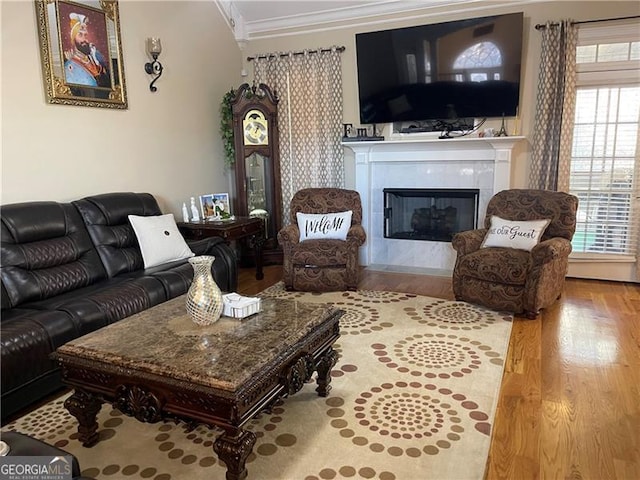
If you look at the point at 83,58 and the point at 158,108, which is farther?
the point at 158,108

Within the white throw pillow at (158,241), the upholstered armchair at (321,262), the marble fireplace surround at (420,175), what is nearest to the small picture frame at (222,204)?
the upholstered armchair at (321,262)

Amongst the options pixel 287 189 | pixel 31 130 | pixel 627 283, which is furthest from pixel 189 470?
pixel 627 283

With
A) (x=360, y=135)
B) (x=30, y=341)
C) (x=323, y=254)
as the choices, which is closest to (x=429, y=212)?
(x=360, y=135)

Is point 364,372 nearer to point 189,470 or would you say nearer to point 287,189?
point 189,470

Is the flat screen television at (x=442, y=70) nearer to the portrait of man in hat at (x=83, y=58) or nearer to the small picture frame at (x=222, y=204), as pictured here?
the small picture frame at (x=222, y=204)

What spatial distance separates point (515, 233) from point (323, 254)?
1631 mm

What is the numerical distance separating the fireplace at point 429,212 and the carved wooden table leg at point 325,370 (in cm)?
306

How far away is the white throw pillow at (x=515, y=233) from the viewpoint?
3797 millimetres

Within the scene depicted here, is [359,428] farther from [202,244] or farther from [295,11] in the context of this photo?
[295,11]

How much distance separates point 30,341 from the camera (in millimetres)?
2324

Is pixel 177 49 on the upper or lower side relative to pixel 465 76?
upper

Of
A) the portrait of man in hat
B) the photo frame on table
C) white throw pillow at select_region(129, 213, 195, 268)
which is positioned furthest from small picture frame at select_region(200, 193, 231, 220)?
the portrait of man in hat

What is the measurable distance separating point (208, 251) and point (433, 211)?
260 centimetres

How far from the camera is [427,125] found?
493 cm
